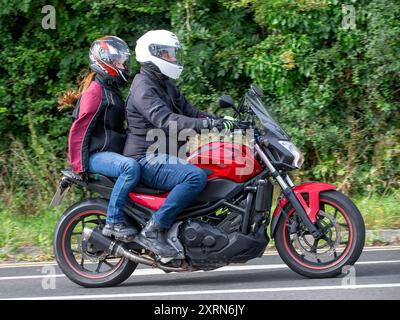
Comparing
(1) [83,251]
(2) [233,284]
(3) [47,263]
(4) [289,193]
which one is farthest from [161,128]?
(3) [47,263]

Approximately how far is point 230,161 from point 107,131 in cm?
109

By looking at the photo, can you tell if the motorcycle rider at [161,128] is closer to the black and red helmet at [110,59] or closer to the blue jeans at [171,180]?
the blue jeans at [171,180]

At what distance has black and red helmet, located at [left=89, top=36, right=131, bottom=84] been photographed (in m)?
6.86

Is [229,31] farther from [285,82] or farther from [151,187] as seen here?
[151,187]

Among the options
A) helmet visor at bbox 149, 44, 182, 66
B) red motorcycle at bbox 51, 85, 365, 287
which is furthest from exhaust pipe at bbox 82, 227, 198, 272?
helmet visor at bbox 149, 44, 182, 66

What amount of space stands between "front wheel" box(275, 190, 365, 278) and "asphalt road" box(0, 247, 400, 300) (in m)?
0.12

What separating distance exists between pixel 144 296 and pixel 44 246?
255cm

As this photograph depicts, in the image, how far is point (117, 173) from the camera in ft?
22.0

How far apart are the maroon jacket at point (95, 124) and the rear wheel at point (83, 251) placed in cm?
36

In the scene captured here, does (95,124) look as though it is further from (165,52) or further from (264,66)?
(264,66)

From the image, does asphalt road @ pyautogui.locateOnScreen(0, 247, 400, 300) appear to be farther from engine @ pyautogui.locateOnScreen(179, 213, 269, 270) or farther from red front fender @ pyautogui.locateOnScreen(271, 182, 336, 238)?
red front fender @ pyautogui.locateOnScreen(271, 182, 336, 238)

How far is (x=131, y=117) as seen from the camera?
6816mm

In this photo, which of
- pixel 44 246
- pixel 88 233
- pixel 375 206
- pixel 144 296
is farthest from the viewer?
pixel 375 206

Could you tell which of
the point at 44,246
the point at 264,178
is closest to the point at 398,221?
the point at 264,178
